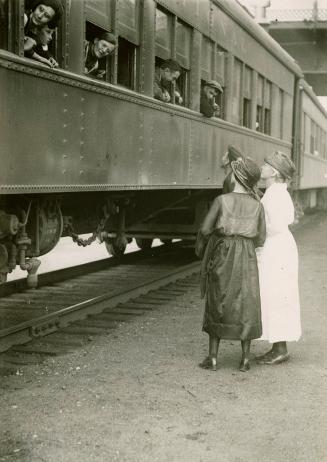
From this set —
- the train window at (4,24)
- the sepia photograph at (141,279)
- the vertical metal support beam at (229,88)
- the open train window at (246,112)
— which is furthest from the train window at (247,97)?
the train window at (4,24)

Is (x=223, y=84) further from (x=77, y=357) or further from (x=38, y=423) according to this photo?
(x=38, y=423)

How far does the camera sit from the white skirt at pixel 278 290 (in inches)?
197

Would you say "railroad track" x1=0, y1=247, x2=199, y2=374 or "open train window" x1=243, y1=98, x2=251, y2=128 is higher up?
"open train window" x1=243, y1=98, x2=251, y2=128

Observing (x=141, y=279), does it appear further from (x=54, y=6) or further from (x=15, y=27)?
(x=15, y=27)

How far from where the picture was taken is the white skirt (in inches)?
197

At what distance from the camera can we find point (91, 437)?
A: 355 cm

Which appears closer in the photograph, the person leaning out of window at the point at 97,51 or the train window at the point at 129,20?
the person leaning out of window at the point at 97,51

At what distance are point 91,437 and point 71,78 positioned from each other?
280 cm

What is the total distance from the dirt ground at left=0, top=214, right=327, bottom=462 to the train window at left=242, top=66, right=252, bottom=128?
5.16 meters

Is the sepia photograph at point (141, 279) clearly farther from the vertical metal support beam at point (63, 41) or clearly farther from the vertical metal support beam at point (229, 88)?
the vertical metal support beam at point (229, 88)

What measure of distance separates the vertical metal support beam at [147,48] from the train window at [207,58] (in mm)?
1662

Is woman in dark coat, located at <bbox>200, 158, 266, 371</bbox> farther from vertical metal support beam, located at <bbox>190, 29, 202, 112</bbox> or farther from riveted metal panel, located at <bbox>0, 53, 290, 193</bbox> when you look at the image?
vertical metal support beam, located at <bbox>190, 29, 202, 112</bbox>

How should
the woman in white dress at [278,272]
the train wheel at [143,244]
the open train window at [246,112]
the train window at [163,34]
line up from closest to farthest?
1. the woman in white dress at [278,272]
2. the train window at [163,34]
3. the open train window at [246,112]
4. the train wheel at [143,244]

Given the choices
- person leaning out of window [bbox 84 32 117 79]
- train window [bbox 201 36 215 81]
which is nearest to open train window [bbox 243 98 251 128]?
train window [bbox 201 36 215 81]
